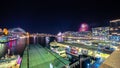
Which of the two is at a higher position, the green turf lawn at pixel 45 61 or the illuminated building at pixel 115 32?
the illuminated building at pixel 115 32

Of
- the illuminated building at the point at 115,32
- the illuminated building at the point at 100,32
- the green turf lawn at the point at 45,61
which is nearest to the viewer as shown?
the green turf lawn at the point at 45,61

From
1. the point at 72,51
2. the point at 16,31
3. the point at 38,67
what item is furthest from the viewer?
the point at 16,31

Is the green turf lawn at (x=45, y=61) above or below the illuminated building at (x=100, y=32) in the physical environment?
below

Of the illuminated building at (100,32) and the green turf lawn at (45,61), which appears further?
the illuminated building at (100,32)

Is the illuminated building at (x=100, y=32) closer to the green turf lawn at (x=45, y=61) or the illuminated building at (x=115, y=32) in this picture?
the illuminated building at (x=115, y=32)

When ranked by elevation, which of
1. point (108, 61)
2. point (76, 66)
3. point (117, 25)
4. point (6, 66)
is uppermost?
point (117, 25)

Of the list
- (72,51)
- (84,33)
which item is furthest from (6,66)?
(84,33)

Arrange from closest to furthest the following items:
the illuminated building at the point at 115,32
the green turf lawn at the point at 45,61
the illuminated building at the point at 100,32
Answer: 1. the green turf lawn at the point at 45,61
2. the illuminated building at the point at 115,32
3. the illuminated building at the point at 100,32

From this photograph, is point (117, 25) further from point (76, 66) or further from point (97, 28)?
point (76, 66)

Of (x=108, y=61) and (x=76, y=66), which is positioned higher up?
(x=108, y=61)

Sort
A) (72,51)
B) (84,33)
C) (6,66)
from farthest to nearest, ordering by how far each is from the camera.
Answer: (84,33)
(72,51)
(6,66)

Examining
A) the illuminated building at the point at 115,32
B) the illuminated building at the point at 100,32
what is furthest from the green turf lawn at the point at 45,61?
the illuminated building at the point at 100,32
